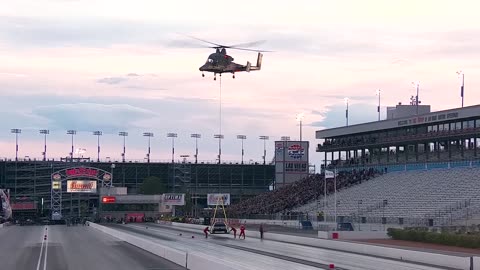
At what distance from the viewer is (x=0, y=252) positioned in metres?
57.3

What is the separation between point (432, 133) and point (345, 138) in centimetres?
2474

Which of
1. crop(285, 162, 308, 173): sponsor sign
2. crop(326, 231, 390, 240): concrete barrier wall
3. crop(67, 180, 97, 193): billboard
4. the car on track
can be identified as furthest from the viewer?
crop(67, 180, 97, 193): billboard

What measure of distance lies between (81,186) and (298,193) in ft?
174

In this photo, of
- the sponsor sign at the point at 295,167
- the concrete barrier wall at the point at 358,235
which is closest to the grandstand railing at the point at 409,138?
the sponsor sign at the point at 295,167

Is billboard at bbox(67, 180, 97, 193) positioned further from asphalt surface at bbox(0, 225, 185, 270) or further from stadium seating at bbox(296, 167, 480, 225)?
asphalt surface at bbox(0, 225, 185, 270)

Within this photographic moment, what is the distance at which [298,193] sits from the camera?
113 metres

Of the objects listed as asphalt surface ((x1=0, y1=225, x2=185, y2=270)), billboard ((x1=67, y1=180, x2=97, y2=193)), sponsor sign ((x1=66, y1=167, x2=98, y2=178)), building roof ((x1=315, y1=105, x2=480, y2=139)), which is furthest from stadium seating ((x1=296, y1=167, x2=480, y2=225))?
sponsor sign ((x1=66, y1=167, x2=98, y2=178))

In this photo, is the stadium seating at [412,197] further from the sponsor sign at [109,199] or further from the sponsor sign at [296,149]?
the sponsor sign at [109,199]

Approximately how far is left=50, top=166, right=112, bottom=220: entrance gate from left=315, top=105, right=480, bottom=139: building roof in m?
48.8

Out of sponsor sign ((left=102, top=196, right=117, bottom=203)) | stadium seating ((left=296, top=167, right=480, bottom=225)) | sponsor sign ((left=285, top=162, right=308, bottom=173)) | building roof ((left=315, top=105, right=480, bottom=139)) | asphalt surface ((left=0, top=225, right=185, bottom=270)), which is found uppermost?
building roof ((left=315, top=105, right=480, bottom=139))

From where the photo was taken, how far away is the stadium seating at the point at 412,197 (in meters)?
73.1

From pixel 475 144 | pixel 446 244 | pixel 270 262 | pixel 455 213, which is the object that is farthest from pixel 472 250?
pixel 475 144

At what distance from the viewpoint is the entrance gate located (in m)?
148

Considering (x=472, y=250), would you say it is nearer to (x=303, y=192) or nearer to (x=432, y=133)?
(x=432, y=133)
